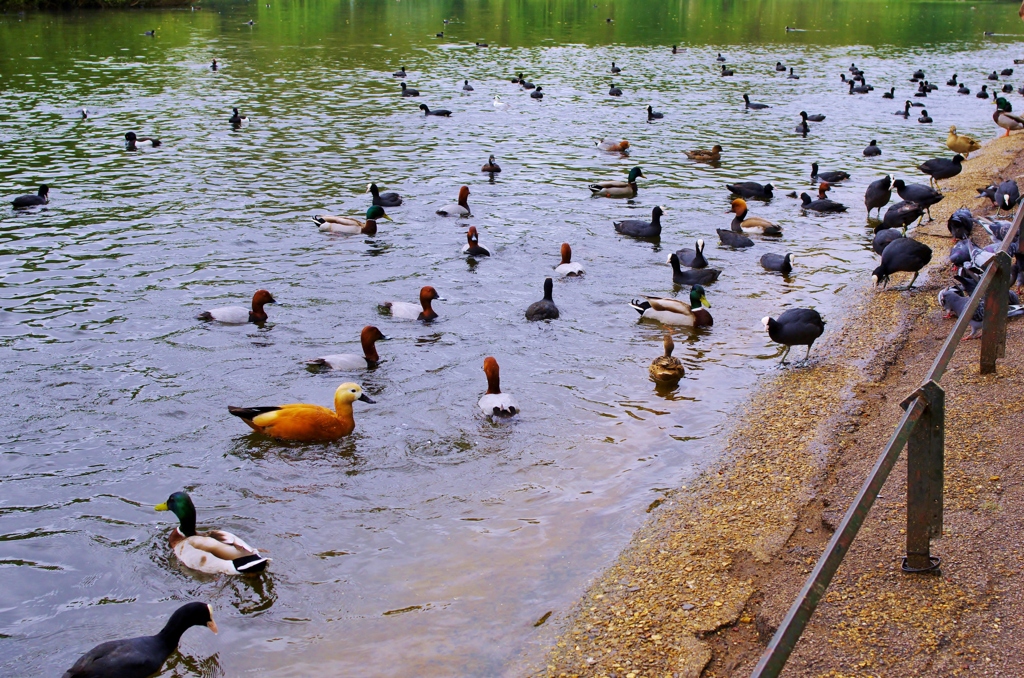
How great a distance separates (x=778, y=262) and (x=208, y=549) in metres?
11.7

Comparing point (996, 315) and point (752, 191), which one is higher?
point (752, 191)

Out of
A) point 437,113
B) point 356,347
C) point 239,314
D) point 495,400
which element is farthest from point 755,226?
point 437,113

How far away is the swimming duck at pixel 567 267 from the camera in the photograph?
15.8 meters

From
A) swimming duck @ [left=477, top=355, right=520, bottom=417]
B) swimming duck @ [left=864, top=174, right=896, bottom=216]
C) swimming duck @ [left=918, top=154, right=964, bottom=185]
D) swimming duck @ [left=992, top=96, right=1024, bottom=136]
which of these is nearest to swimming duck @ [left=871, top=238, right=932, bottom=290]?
swimming duck @ [left=864, top=174, right=896, bottom=216]

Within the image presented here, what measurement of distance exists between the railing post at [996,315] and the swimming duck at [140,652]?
701 cm

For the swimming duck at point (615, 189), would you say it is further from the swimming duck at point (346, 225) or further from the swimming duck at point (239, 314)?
the swimming duck at point (239, 314)

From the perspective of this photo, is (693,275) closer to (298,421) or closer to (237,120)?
(298,421)

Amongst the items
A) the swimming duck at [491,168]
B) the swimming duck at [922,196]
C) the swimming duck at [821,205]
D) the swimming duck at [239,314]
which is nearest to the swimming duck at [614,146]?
the swimming duck at [491,168]

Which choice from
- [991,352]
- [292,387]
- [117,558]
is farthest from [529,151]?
[117,558]

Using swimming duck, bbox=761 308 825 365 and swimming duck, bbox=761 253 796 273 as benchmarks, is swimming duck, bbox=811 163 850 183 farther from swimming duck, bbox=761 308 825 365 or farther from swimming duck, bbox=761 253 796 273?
A: swimming duck, bbox=761 308 825 365

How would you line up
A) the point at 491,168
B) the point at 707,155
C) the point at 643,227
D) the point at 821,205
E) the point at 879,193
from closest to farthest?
the point at 643,227 < the point at 879,193 < the point at 821,205 < the point at 491,168 < the point at 707,155

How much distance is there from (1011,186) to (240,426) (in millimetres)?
15054

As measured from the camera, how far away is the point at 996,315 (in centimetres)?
893

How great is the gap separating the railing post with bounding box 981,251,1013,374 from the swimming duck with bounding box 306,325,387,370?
7.37m
